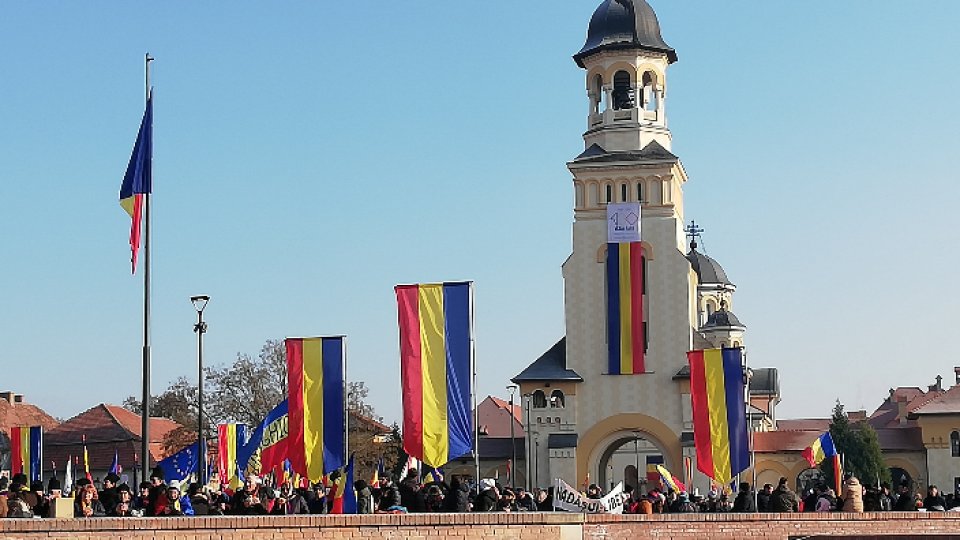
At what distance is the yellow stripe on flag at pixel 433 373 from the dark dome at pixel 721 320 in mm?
71147

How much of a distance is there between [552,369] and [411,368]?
136 ft

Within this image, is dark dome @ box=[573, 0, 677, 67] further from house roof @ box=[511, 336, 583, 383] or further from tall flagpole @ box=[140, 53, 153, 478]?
tall flagpole @ box=[140, 53, 153, 478]

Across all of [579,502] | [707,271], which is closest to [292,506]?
[579,502]

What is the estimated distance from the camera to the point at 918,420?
75.8 metres

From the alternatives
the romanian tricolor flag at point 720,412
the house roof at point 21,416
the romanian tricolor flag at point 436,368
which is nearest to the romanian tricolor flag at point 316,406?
the romanian tricolor flag at point 436,368

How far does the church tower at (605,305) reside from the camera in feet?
216

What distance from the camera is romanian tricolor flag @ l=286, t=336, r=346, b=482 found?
27578 millimetres

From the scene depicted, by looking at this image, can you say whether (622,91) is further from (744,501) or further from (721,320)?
(744,501)

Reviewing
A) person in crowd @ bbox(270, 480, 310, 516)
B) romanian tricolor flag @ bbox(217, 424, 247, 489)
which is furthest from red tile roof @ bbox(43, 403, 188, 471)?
person in crowd @ bbox(270, 480, 310, 516)

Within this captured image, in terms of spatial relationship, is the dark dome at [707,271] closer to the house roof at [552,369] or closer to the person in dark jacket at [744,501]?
the house roof at [552,369]

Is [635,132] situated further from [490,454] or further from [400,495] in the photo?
[400,495]

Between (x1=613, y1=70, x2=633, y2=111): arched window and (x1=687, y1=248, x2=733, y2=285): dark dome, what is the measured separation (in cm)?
3139

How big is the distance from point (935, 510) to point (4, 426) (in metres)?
73.1

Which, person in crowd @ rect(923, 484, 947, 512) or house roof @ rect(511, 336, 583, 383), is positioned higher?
house roof @ rect(511, 336, 583, 383)
